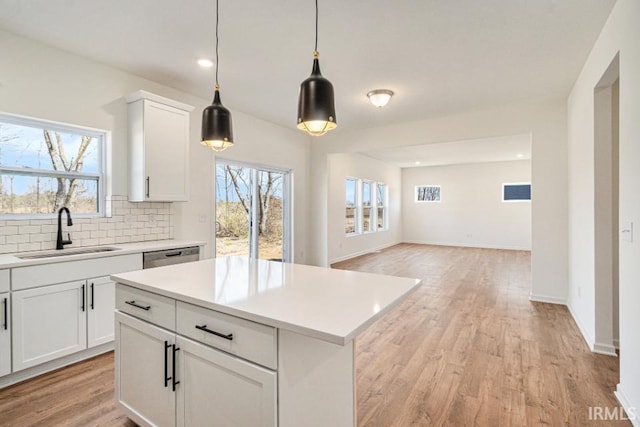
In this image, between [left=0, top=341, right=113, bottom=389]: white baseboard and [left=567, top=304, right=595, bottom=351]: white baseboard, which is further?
[left=567, top=304, right=595, bottom=351]: white baseboard

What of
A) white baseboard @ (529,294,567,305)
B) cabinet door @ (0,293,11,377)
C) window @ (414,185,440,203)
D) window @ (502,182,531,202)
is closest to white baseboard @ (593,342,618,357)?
white baseboard @ (529,294,567,305)

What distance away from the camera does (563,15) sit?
7.75ft

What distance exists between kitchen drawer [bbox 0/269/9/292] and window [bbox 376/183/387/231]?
8087 mm

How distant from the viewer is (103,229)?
3.19 m

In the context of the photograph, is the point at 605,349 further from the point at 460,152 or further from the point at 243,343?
the point at 460,152

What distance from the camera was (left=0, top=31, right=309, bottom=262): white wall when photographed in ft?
8.75

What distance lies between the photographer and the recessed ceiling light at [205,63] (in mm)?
3100

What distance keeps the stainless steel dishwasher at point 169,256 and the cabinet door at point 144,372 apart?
1251 mm

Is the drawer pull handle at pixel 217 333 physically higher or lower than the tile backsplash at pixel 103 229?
lower

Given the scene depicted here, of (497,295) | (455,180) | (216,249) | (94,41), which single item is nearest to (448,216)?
(455,180)

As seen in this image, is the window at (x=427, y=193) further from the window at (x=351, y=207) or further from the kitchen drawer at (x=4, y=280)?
the kitchen drawer at (x=4, y=280)

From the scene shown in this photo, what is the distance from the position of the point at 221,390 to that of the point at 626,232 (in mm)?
2431

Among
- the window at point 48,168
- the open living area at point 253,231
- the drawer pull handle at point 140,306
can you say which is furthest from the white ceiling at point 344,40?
the drawer pull handle at point 140,306

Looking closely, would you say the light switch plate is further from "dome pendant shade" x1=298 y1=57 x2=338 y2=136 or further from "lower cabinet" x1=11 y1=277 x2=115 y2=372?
"lower cabinet" x1=11 y1=277 x2=115 y2=372
